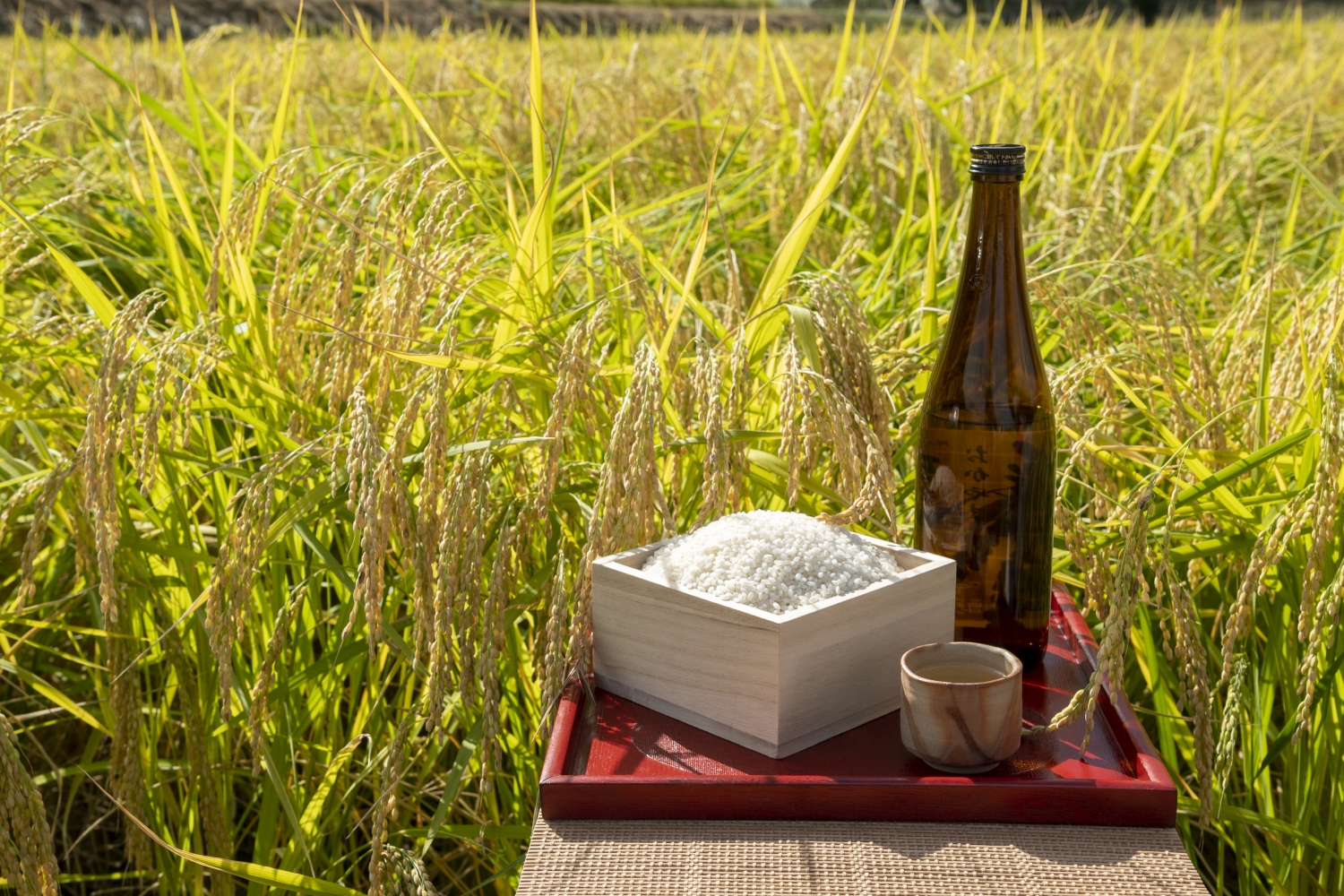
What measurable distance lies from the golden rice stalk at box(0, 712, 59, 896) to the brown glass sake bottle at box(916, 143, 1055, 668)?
91 centimetres

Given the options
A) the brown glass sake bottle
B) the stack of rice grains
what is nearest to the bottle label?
the brown glass sake bottle

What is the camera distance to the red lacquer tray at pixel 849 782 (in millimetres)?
911

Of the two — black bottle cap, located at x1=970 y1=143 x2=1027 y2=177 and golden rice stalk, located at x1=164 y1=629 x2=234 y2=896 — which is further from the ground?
black bottle cap, located at x1=970 y1=143 x2=1027 y2=177

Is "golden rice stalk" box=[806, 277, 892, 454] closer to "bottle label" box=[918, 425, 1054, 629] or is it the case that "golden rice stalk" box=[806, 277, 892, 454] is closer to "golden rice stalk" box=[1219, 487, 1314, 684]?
"bottle label" box=[918, 425, 1054, 629]

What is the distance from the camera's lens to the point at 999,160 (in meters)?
1.05

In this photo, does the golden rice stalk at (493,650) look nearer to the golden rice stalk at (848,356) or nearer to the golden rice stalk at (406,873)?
the golden rice stalk at (406,873)

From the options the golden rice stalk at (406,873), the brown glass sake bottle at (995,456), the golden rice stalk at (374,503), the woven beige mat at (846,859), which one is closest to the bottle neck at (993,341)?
the brown glass sake bottle at (995,456)

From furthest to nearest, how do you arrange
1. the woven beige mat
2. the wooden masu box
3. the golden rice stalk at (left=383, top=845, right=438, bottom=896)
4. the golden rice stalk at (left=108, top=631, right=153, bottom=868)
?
the golden rice stalk at (left=108, top=631, right=153, bottom=868), the golden rice stalk at (left=383, top=845, right=438, bottom=896), the wooden masu box, the woven beige mat

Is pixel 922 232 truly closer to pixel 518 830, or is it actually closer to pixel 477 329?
pixel 477 329

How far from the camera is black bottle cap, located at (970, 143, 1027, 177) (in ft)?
3.43

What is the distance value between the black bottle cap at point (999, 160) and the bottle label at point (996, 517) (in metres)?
0.26

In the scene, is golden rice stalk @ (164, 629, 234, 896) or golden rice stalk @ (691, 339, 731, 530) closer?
golden rice stalk @ (691, 339, 731, 530)

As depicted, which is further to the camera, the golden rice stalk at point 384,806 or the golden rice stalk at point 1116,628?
the golden rice stalk at point 384,806

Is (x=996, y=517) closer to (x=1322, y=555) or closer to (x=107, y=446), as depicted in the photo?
(x=1322, y=555)
